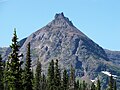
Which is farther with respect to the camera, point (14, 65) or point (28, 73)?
point (28, 73)

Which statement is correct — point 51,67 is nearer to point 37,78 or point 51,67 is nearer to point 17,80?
point 37,78

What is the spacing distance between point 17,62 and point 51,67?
82.3 metres

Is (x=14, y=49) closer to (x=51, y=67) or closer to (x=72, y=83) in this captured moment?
(x=51, y=67)

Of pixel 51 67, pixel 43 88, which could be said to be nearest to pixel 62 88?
pixel 51 67

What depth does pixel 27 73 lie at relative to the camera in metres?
67.4

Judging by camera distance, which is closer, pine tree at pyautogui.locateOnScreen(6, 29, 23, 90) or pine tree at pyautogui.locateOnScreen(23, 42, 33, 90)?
pine tree at pyautogui.locateOnScreen(6, 29, 23, 90)

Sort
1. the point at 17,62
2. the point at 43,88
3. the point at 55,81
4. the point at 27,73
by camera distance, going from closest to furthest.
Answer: the point at 17,62 → the point at 27,73 → the point at 55,81 → the point at 43,88

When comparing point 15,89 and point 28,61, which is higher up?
point 28,61

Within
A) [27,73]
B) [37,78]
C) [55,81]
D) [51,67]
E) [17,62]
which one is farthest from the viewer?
[37,78]

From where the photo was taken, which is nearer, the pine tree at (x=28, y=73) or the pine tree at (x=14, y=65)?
the pine tree at (x=14, y=65)

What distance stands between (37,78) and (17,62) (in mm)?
100012

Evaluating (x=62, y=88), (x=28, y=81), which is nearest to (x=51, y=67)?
(x=62, y=88)

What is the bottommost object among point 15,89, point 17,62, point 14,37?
point 15,89

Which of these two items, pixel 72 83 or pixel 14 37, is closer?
pixel 14 37
